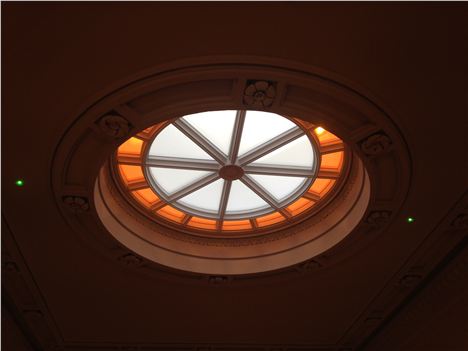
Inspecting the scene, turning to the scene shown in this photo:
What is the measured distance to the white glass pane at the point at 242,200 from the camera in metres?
9.98

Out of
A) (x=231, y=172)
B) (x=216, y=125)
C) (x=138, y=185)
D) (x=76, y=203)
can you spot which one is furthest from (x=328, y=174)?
(x=76, y=203)

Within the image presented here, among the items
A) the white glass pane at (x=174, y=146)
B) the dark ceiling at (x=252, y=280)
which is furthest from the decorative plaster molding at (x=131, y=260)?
the white glass pane at (x=174, y=146)

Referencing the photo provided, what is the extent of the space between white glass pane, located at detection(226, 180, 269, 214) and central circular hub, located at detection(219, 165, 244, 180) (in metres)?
0.60

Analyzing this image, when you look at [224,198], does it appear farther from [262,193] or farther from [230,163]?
[230,163]

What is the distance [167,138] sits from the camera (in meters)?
8.88

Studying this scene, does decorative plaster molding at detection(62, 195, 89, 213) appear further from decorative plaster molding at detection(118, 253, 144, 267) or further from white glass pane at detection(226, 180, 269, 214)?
white glass pane at detection(226, 180, 269, 214)

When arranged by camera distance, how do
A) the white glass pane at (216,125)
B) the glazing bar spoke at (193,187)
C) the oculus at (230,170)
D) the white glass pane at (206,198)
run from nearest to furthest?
the white glass pane at (216,125) < the oculus at (230,170) < the glazing bar spoke at (193,187) < the white glass pane at (206,198)

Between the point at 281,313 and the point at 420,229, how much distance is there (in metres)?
4.14

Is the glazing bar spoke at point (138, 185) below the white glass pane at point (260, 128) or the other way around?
below

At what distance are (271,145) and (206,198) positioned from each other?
210cm

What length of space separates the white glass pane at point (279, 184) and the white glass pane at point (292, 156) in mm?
350

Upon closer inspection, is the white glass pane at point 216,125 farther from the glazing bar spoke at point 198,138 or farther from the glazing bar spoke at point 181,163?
the glazing bar spoke at point 181,163

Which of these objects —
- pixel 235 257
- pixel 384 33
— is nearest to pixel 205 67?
pixel 384 33

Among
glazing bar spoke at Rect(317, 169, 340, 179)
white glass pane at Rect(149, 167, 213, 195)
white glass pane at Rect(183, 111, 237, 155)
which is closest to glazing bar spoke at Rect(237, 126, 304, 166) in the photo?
white glass pane at Rect(183, 111, 237, 155)
